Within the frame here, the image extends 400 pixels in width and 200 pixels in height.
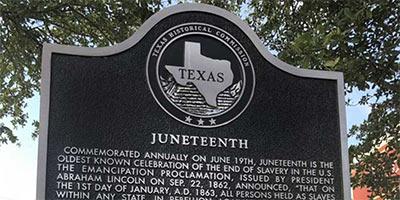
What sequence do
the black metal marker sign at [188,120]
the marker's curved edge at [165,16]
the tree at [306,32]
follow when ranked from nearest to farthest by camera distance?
the black metal marker sign at [188,120]
the marker's curved edge at [165,16]
the tree at [306,32]

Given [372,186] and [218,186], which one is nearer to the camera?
[218,186]

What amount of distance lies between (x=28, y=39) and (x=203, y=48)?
14.9 ft

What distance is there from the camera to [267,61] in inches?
195

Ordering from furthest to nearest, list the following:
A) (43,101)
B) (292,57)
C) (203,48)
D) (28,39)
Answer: (28,39), (292,57), (203,48), (43,101)

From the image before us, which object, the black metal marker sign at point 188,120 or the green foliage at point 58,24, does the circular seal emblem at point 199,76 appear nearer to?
the black metal marker sign at point 188,120

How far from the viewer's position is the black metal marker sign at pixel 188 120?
4383 millimetres

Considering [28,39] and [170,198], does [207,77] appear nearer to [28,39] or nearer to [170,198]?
[170,198]

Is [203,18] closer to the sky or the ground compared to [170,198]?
closer to the sky

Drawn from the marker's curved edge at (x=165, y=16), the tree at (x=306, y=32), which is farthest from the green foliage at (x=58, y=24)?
the marker's curved edge at (x=165, y=16)

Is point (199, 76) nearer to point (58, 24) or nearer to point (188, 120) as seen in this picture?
point (188, 120)

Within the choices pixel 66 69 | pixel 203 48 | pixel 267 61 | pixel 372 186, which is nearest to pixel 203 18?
pixel 203 48

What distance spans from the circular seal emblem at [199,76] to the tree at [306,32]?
9.58ft

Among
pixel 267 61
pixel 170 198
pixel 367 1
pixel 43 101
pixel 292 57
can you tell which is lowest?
pixel 170 198

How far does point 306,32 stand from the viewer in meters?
8.01
